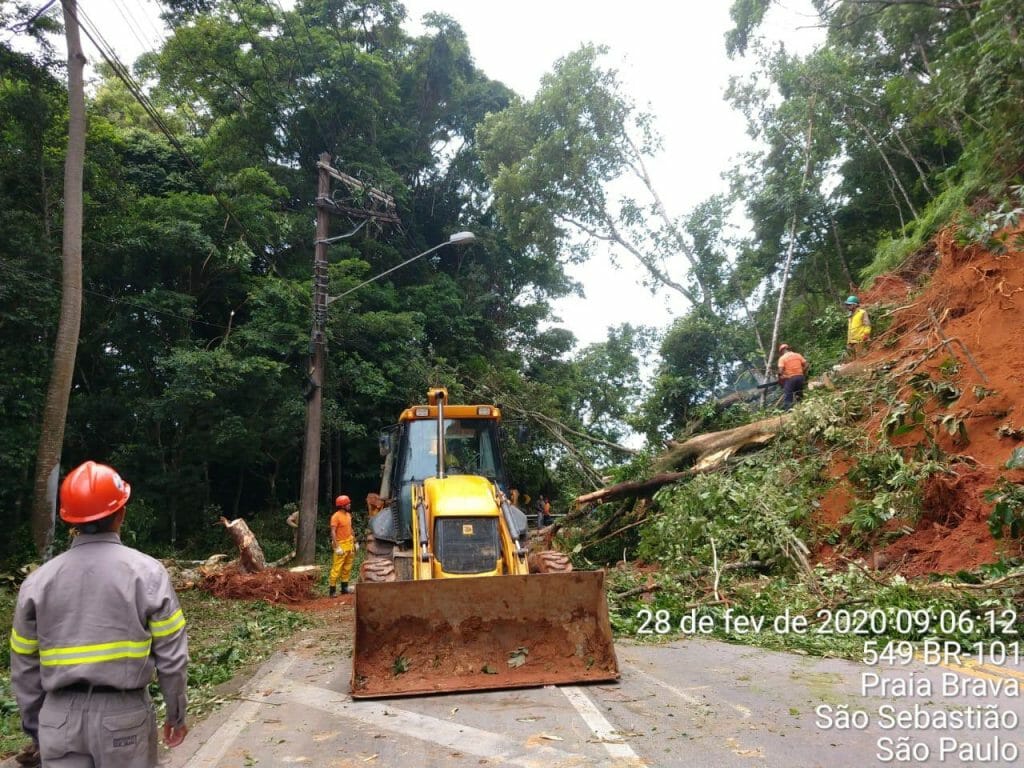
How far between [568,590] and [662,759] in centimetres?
224

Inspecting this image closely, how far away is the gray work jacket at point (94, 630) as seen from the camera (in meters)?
2.90

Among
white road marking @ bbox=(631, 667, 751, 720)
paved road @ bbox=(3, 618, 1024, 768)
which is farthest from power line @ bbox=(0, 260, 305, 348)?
white road marking @ bbox=(631, 667, 751, 720)

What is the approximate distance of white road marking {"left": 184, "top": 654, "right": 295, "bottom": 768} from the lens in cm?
448

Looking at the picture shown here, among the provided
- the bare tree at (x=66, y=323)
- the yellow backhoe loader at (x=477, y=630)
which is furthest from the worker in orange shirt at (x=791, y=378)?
the bare tree at (x=66, y=323)

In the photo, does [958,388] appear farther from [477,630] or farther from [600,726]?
[600,726]

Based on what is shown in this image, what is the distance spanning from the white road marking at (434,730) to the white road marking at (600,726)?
9.0 inches

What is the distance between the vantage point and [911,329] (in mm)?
12883

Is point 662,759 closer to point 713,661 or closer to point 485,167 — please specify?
point 713,661

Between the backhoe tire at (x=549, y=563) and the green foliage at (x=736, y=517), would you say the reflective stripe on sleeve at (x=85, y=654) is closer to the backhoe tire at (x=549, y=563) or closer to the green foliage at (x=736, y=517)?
the backhoe tire at (x=549, y=563)

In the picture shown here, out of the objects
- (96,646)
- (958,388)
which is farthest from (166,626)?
(958,388)

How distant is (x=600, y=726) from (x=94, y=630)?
307 centimetres

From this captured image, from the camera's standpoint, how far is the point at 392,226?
26.8 m

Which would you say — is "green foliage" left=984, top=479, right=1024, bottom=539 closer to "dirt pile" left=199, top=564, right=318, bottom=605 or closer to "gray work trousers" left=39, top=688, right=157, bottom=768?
"gray work trousers" left=39, top=688, right=157, bottom=768

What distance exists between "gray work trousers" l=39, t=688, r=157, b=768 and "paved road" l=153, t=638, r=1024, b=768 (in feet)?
5.52
